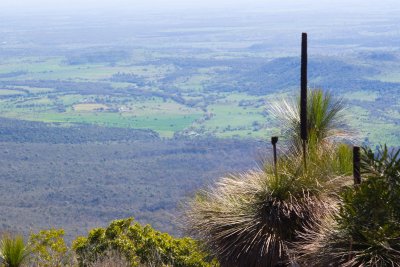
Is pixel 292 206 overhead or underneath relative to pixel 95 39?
Answer: overhead

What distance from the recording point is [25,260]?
6.84 metres

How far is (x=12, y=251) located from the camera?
21.6 ft

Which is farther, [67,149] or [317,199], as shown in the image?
[67,149]

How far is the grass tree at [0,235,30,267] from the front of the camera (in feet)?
21.7

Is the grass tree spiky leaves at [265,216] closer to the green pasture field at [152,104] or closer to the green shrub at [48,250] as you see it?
the green shrub at [48,250]

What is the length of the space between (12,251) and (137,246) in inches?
80.5

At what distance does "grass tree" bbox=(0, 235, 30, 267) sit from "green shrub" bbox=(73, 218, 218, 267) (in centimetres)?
123

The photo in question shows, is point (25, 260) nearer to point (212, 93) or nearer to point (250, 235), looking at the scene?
point (250, 235)

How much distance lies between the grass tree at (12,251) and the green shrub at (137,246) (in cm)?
123

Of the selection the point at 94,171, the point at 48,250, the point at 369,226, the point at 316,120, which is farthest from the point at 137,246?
the point at 94,171

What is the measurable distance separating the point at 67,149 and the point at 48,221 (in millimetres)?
22358

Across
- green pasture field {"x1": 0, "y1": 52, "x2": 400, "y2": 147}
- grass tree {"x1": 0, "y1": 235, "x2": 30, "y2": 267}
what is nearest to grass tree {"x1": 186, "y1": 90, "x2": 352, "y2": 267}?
grass tree {"x1": 0, "y1": 235, "x2": 30, "y2": 267}

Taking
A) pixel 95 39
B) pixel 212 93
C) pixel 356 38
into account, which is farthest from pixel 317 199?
pixel 95 39

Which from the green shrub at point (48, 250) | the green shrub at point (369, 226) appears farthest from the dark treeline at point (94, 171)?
the green shrub at point (369, 226)
